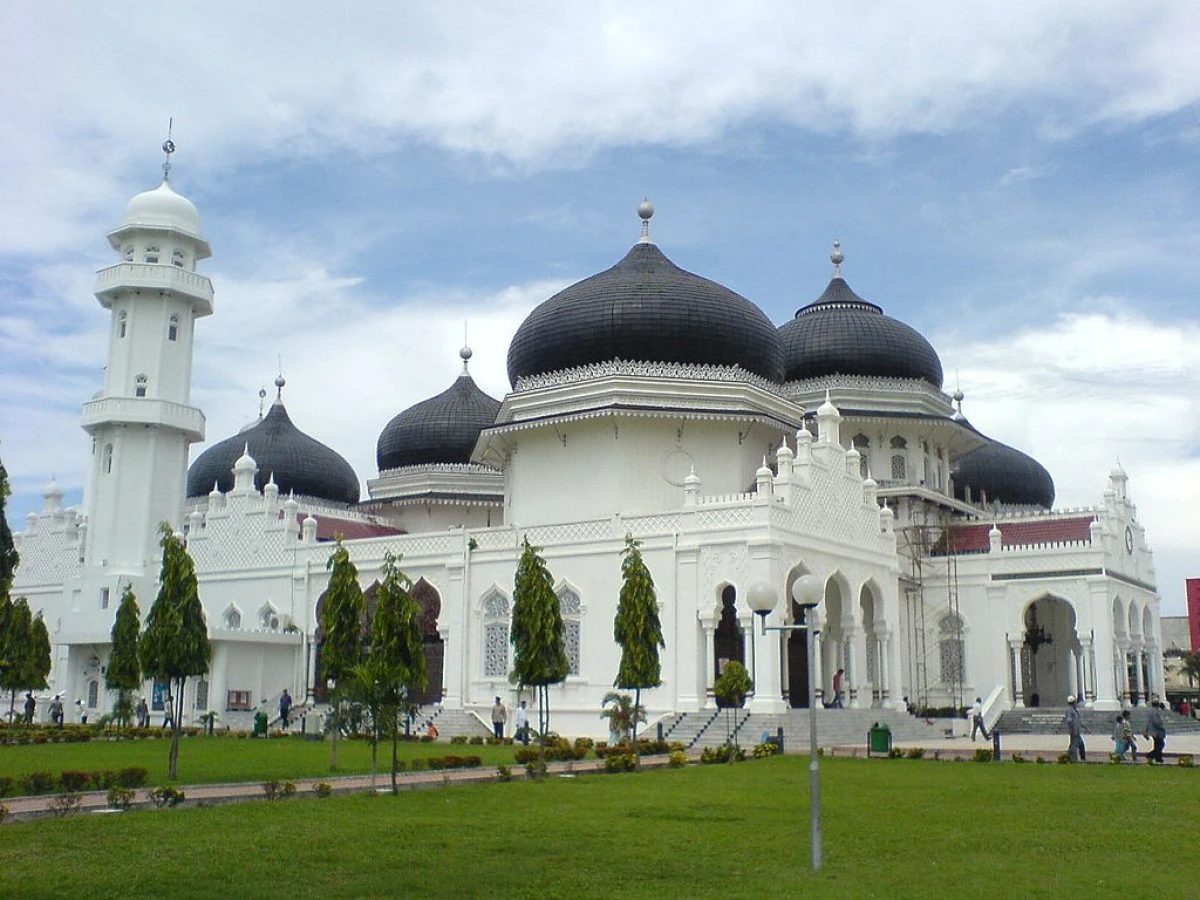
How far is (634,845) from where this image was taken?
1104 cm

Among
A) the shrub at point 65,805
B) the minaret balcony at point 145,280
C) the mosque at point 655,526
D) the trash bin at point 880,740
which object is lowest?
the shrub at point 65,805

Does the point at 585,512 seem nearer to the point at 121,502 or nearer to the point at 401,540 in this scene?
the point at 401,540

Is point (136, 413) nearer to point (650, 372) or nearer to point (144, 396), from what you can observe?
point (144, 396)

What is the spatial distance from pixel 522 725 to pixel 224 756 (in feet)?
24.8

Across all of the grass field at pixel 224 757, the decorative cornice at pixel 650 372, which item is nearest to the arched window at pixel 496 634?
the grass field at pixel 224 757

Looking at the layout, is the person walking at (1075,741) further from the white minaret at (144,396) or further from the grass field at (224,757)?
the white minaret at (144,396)

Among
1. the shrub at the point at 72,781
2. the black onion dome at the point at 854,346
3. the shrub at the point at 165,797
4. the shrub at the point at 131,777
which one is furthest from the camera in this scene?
the black onion dome at the point at 854,346

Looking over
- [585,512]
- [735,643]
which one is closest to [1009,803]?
[735,643]

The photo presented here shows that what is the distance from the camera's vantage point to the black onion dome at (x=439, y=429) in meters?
44.3

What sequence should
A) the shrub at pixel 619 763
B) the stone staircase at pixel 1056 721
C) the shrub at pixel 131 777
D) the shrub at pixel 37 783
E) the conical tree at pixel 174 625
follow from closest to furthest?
the shrub at pixel 37 783
the shrub at pixel 131 777
the conical tree at pixel 174 625
the shrub at pixel 619 763
the stone staircase at pixel 1056 721

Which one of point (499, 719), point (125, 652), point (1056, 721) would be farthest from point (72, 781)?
point (1056, 721)

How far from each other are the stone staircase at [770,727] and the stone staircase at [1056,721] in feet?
14.2

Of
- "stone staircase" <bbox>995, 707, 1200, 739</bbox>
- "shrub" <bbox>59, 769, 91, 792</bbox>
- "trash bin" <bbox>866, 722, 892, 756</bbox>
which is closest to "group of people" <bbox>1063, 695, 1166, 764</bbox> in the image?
"trash bin" <bbox>866, 722, 892, 756</bbox>

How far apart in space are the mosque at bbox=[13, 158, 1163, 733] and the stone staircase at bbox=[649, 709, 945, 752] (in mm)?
503
